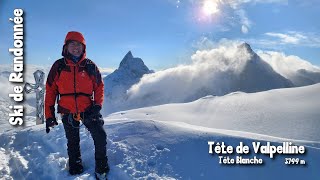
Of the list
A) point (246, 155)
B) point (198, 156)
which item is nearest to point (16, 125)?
point (198, 156)

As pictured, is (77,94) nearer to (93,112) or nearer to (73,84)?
(73,84)

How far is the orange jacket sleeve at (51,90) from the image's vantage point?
7371mm

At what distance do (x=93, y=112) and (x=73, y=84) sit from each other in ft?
2.26

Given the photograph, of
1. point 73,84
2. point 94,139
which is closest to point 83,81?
point 73,84

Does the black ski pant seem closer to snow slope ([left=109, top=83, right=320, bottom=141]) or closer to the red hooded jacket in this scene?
the red hooded jacket

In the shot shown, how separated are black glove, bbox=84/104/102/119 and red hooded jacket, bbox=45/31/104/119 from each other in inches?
3.0

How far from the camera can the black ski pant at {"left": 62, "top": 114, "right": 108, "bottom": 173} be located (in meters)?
7.24

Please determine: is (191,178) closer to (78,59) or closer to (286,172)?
(286,172)

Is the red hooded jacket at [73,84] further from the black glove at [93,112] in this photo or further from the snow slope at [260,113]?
the snow slope at [260,113]

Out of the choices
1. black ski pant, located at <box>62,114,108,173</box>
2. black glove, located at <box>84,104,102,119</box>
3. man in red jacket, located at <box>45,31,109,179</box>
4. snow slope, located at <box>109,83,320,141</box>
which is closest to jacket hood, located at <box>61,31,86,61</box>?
man in red jacket, located at <box>45,31,109,179</box>

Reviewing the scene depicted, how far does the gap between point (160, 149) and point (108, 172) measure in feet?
4.50

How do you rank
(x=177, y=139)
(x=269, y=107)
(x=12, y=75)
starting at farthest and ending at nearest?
(x=269, y=107) < (x=12, y=75) < (x=177, y=139)

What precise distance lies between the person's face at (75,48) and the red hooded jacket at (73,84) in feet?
0.29

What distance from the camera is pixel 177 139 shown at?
27.9ft
